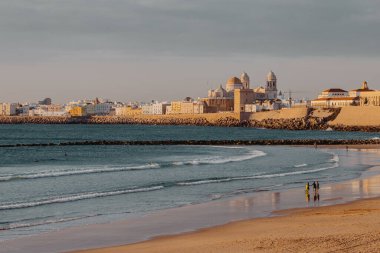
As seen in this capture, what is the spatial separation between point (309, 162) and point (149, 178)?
1679 centimetres

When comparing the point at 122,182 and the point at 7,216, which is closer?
the point at 7,216

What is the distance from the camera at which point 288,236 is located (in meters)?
17.8

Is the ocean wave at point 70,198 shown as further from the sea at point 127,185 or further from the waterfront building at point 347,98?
the waterfront building at point 347,98

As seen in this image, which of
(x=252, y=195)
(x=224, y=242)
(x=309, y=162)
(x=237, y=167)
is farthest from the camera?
→ (x=309, y=162)

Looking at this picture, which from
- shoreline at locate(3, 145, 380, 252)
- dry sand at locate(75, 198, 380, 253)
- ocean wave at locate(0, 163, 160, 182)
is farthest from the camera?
ocean wave at locate(0, 163, 160, 182)

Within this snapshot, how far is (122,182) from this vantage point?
34.7 meters

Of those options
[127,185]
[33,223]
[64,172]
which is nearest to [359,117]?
[64,172]

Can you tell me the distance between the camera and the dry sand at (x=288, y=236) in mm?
16047

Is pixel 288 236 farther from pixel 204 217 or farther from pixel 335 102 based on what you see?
pixel 335 102

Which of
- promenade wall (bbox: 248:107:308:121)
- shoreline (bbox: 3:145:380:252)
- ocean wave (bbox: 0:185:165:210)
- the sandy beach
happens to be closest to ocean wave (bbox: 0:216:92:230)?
shoreline (bbox: 3:145:380:252)

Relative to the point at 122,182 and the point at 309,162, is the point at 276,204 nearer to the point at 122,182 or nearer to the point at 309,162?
the point at 122,182

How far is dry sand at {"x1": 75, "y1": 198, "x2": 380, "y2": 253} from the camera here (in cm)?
1605

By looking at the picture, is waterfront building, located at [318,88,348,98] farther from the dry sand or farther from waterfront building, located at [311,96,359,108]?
the dry sand

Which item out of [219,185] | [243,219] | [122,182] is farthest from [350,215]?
[122,182]
